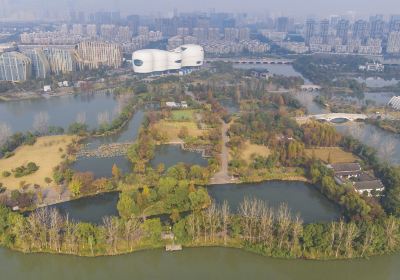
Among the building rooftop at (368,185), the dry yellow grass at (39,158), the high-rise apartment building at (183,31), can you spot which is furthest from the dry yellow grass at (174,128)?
the high-rise apartment building at (183,31)

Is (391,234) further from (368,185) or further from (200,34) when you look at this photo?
(200,34)

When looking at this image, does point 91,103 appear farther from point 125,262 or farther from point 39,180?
point 125,262

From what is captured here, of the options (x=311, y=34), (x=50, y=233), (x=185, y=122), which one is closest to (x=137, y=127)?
(x=185, y=122)

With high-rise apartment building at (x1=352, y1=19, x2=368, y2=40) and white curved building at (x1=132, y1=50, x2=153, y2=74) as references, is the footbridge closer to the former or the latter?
white curved building at (x1=132, y1=50, x2=153, y2=74)

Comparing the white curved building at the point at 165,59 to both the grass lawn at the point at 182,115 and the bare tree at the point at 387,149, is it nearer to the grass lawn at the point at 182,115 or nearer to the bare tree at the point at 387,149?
the grass lawn at the point at 182,115

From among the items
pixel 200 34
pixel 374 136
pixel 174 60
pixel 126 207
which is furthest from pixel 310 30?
pixel 126 207
